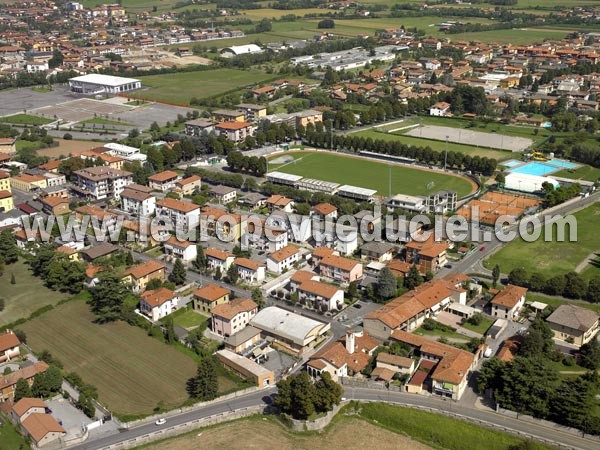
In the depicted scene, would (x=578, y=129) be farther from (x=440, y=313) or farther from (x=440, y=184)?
(x=440, y=313)

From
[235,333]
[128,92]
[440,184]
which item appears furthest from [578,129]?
[128,92]

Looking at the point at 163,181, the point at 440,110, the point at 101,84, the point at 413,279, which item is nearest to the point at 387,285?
the point at 413,279

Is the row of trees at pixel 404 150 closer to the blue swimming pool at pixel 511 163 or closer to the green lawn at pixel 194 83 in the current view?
the blue swimming pool at pixel 511 163

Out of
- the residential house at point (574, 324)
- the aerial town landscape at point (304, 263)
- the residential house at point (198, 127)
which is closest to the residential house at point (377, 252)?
the aerial town landscape at point (304, 263)

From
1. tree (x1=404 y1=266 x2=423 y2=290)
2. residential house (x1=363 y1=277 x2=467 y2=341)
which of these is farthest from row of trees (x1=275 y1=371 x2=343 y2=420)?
tree (x1=404 y1=266 x2=423 y2=290)

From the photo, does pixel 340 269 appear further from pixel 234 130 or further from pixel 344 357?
pixel 234 130

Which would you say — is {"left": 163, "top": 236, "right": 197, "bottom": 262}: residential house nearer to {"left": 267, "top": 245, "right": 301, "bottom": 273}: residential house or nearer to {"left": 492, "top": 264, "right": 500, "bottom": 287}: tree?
{"left": 267, "top": 245, "right": 301, "bottom": 273}: residential house
